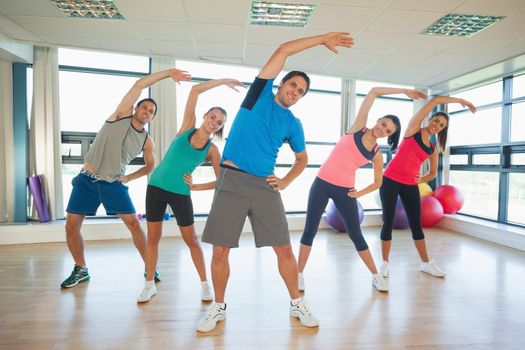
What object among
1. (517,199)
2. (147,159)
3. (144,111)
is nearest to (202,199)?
(147,159)

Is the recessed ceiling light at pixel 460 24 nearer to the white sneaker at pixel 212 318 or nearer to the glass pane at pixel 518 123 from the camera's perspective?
the glass pane at pixel 518 123

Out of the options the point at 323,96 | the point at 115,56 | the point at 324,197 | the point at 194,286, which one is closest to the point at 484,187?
the point at 323,96

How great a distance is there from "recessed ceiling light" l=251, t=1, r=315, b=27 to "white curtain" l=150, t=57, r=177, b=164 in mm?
1690

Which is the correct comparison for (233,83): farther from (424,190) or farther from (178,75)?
(424,190)

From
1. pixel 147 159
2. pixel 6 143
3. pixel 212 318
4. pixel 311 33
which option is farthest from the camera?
pixel 6 143

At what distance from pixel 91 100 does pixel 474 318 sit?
4977 millimetres

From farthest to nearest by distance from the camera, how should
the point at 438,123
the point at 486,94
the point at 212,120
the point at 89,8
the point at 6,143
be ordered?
the point at 486,94
the point at 6,143
the point at 89,8
the point at 438,123
the point at 212,120

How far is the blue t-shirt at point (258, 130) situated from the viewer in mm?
1688

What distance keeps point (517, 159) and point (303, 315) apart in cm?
435

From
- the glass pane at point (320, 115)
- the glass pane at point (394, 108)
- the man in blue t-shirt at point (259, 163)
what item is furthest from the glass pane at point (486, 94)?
the man in blue t-shirt at point (259, 163)

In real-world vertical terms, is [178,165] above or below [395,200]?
above

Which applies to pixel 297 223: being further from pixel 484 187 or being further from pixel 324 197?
pixel 484 187

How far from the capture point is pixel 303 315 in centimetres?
187

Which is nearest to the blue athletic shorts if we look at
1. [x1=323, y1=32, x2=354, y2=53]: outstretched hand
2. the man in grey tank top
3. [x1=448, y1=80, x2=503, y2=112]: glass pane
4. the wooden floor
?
the man in grey tank top
